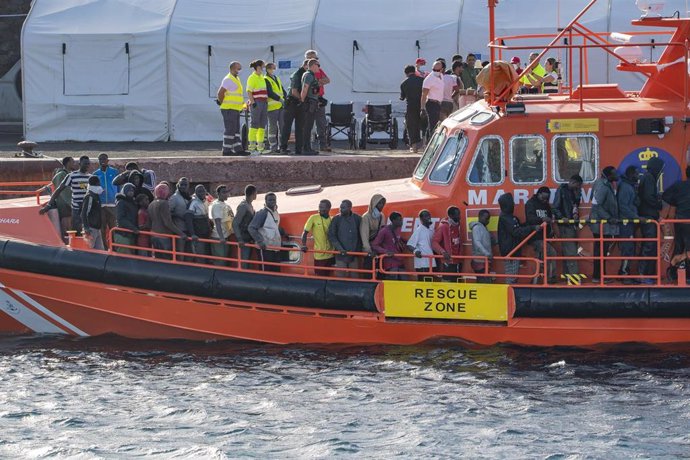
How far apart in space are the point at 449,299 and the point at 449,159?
→ 4.72ft

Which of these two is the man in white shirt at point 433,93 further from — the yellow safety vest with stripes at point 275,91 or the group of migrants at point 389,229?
the group of migrants at point 389,229

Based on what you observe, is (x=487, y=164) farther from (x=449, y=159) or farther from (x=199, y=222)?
(x=199, y=222)

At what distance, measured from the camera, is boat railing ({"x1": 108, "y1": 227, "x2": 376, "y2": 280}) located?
12867mm

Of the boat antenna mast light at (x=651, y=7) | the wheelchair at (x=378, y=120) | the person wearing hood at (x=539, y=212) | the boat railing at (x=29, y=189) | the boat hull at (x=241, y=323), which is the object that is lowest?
the boat hull at (x=241, y=323)

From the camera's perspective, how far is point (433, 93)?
733 inches

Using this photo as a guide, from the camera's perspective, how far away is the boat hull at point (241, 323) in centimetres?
1259

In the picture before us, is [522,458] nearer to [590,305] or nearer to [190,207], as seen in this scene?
[590,305]

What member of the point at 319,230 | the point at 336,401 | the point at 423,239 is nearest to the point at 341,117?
the point at 319,230

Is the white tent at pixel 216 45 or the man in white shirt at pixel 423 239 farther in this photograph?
the white tent at pixel 216 45

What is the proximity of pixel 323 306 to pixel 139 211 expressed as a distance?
7.22ft

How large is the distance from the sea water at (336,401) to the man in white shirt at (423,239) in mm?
878

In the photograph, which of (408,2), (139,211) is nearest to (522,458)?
(139,211)

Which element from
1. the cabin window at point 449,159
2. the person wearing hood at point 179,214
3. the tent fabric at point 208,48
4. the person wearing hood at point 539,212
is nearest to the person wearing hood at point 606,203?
the person wearing hood at point 539,212

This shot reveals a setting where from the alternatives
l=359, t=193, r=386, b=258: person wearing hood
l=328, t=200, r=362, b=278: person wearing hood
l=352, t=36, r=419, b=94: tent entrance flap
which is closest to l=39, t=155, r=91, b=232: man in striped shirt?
l=328, t=200, r=362, b=278: person wearing hood
